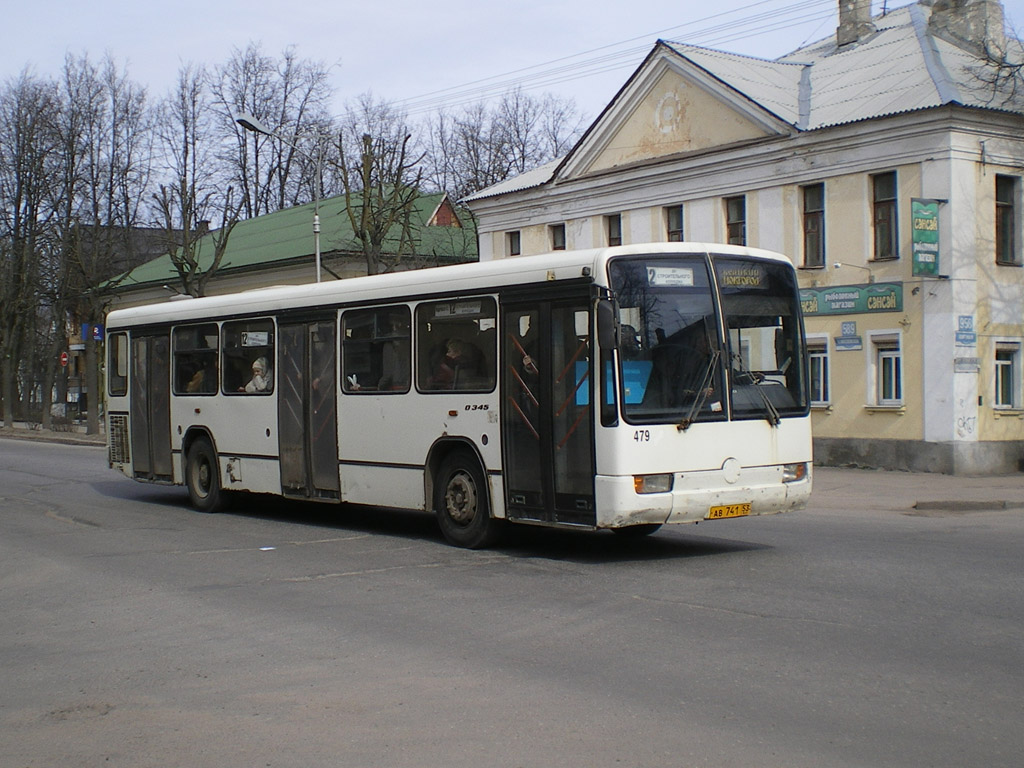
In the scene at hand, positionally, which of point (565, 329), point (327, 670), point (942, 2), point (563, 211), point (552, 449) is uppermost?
point (942, 2)

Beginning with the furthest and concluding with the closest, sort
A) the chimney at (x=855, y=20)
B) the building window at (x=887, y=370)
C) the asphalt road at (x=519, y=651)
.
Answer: the chimney at (x=855, y=20) < the building window at (x=887, y=370) < the asphalt road at (x=519, y=651)

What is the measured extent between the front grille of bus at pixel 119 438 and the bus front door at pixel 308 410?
14.2ft

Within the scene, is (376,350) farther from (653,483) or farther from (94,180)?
(94,180)

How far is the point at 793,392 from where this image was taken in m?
11.3

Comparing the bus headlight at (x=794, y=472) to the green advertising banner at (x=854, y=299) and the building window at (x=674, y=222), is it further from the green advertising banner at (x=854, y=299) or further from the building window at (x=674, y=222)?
the building window at (x=674, y=222)

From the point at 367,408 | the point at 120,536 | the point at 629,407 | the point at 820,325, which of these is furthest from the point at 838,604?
the point at 820,325

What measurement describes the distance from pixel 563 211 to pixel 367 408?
21.3 meters

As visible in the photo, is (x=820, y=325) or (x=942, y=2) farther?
(x=942, y=2)

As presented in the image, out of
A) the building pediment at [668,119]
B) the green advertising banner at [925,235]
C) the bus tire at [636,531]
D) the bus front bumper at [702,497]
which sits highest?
the building pediment at [668,119]

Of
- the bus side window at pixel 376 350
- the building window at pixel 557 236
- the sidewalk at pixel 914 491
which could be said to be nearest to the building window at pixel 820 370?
the sidewalk at pixel 914 491

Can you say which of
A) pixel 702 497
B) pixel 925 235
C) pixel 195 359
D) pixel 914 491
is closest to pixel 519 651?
pixel 702 497

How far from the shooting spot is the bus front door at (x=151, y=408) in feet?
56.0

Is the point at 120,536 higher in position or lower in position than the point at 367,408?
lower

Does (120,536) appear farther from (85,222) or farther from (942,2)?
(85,222)
